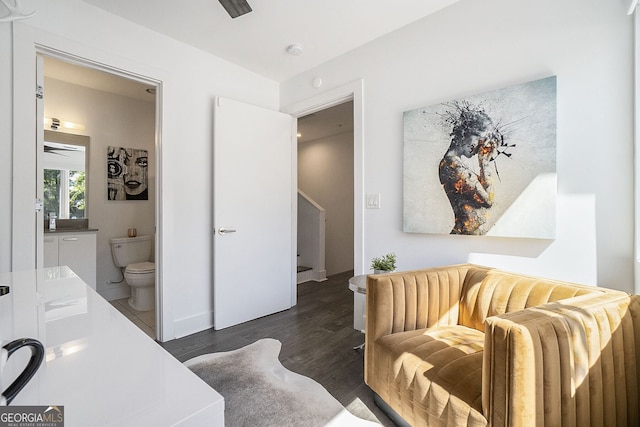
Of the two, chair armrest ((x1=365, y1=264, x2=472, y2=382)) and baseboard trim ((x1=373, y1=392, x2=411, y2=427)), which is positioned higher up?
chair armrest ((x1=365, y1=264, x2=472, y2=382))

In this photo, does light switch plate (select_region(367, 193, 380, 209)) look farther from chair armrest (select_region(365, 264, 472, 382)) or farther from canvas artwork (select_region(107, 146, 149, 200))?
canvas artwork (select_region(107, 146, 149, 200))

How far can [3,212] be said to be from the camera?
6.12 feet

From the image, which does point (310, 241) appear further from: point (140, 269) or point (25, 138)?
point (25, 138)

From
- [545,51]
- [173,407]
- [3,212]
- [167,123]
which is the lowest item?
[173,407]

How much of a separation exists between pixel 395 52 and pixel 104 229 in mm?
3869

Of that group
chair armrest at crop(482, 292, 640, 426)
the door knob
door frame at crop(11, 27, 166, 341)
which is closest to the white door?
the door knob

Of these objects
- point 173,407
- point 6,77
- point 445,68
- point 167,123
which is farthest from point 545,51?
point 6,77

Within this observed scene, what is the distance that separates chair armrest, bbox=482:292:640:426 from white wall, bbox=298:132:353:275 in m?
4.22

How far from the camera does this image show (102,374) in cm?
52

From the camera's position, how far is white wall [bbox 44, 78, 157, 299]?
3.51 metres

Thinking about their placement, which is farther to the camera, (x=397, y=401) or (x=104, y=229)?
(x=104, y=229)

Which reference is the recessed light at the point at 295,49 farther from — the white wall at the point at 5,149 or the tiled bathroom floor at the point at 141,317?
the tiled bathroom floor at the point at 141,317

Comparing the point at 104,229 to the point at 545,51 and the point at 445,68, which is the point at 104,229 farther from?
the point at 545,51

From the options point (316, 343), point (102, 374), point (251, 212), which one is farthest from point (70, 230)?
point (102, 374)
